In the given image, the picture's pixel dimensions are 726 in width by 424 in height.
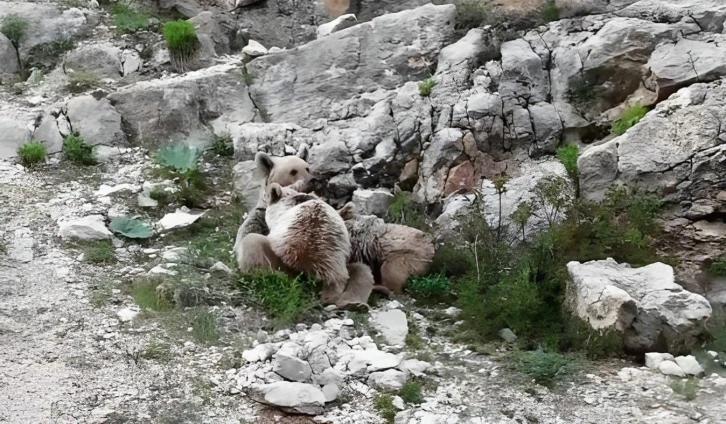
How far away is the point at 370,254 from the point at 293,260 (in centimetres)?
90

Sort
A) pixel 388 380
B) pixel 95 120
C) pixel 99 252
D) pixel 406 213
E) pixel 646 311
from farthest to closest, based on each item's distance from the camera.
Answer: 1. pixel 95 120
2. pixel 406 213
3. pixel 99 252
4. pixel 646 311
5. pixel 388 380

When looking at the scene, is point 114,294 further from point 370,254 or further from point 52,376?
point 370,254

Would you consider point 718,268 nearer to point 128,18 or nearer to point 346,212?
point 346,212

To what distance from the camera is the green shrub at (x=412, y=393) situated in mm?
4984

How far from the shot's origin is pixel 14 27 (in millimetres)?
10203

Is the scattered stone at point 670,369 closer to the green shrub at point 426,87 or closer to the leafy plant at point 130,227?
the green shrub at point 426,87

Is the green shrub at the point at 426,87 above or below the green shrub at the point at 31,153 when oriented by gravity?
above

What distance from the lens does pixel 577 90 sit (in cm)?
838

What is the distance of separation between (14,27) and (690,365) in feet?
31.2

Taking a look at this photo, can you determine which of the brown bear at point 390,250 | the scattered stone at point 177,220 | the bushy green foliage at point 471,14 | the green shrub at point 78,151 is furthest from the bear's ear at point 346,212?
the bushy green foliage at point 471,14

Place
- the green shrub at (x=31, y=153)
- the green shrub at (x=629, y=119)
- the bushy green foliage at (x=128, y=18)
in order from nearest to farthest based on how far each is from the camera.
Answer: the green shrub at (x=629, y=119) < the green shrub at (x=31, y=153) < the bushy green foliage at (x=128, y=18)

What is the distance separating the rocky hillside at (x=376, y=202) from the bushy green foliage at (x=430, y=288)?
0.07ft

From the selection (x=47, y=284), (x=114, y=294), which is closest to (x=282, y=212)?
(x=114, y=294)

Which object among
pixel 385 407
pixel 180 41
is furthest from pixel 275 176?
pixel 385 407
